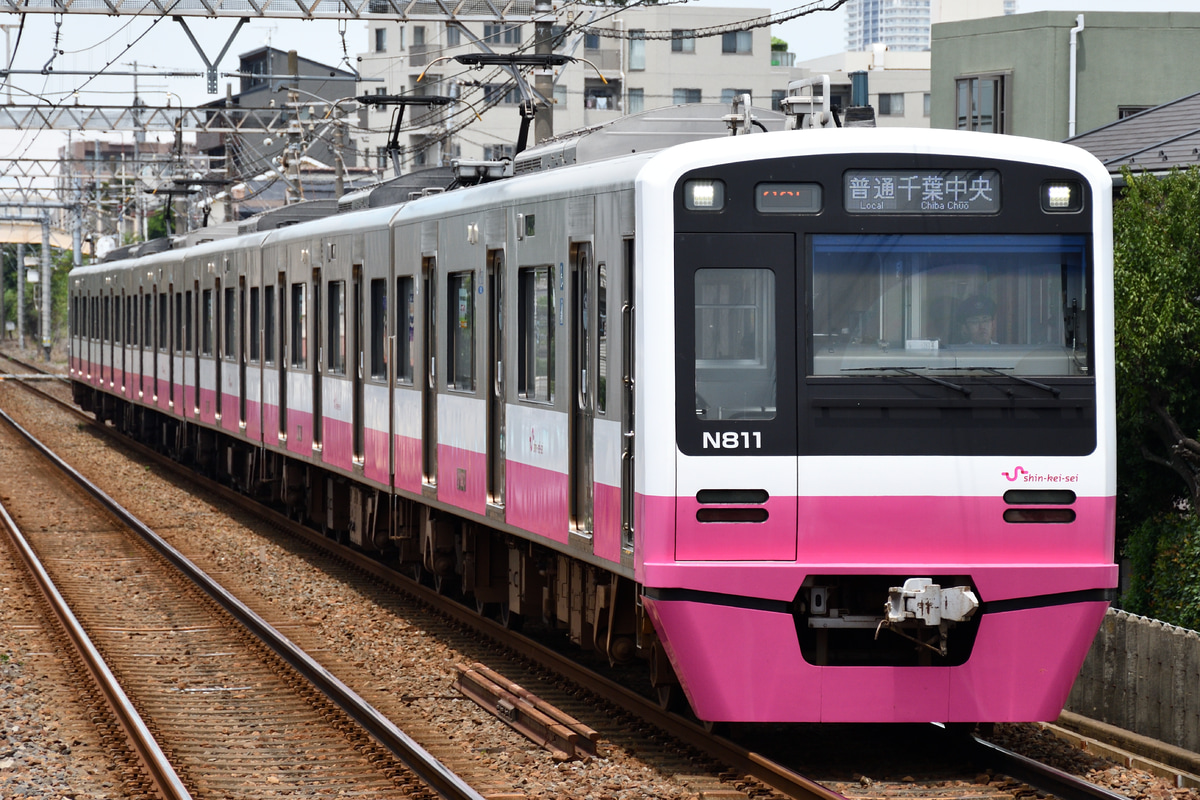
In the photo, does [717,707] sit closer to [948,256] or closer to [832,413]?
[832,413]

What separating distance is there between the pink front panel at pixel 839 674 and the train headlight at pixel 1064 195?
5.44ft

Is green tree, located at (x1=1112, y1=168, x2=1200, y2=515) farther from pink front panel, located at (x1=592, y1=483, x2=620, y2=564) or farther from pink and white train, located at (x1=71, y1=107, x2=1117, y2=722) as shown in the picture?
pink front panel, located at (x1=592, y1=483, x2=620, y2=564)

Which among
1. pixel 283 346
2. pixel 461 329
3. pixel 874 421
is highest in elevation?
pixel 461 329

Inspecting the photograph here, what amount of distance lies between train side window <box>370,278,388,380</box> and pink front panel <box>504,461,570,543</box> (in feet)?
10.9

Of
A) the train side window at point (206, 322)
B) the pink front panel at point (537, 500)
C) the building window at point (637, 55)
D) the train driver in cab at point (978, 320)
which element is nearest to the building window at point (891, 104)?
the building window at point (637, 55)

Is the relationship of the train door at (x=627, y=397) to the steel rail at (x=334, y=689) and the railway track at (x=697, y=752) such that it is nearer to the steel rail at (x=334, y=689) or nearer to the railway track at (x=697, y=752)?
the railway track at (x=697, y=752)

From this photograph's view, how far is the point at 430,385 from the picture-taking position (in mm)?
11609

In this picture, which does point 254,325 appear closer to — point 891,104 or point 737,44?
point 737,44

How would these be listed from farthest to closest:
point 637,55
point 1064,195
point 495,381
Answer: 1. point 637,55
2. point 495,381
3. point 1064,195

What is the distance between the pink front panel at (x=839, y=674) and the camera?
23.7 ft

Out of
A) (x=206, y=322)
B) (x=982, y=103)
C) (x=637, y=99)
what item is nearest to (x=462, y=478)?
(x=206, y=322)

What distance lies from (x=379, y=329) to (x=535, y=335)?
4067 mm

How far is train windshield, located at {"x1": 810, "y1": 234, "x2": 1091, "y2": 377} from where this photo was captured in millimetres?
7312

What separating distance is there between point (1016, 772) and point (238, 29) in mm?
12372
